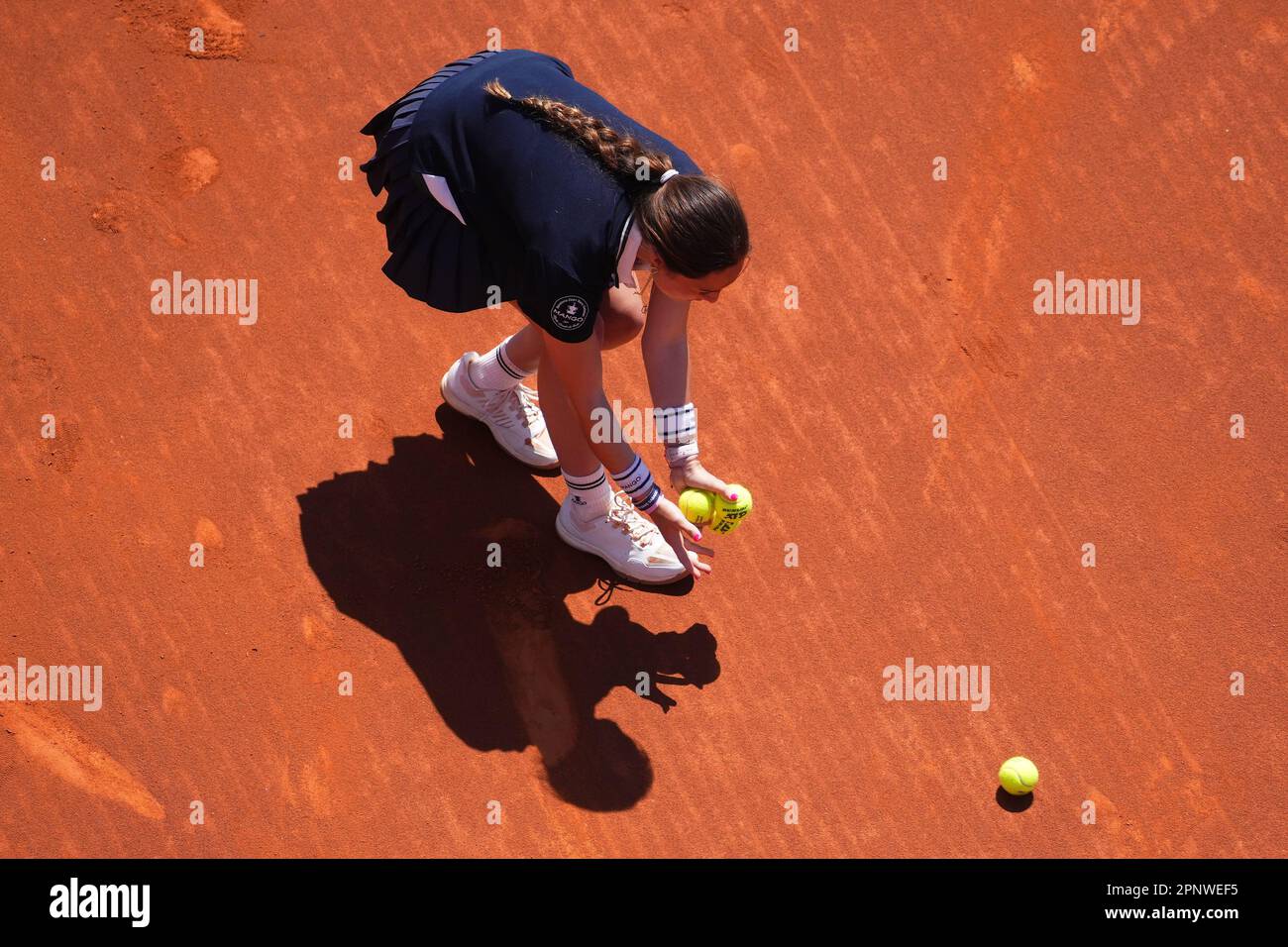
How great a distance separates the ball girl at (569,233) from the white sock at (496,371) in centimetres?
43

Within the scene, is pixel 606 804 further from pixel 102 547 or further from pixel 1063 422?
pixel 1063 422

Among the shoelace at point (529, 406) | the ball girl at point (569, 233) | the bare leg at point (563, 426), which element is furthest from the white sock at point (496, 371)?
the ball girl at point (569, 233)

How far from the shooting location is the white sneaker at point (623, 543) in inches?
183

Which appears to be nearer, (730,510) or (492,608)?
(730,510)

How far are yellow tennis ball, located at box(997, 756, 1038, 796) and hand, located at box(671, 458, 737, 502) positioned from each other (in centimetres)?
133

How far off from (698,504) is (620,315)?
2.28 feet

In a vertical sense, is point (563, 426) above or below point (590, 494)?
above

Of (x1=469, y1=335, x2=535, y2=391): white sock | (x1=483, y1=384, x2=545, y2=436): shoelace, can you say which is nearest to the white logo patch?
(x1=469, y1=335, x2=535, y2=391): white sock

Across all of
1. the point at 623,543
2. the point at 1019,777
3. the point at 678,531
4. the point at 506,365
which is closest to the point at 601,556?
the point at 623,543

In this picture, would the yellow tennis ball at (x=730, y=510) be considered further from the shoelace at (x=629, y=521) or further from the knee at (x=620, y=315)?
the knee at (x=620, y=315)

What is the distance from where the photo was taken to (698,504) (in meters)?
4.34

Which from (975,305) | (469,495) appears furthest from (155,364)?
(975,305)

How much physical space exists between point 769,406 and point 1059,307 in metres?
1.38

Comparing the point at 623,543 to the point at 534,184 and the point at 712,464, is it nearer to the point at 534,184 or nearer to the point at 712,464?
the point at 712,464
